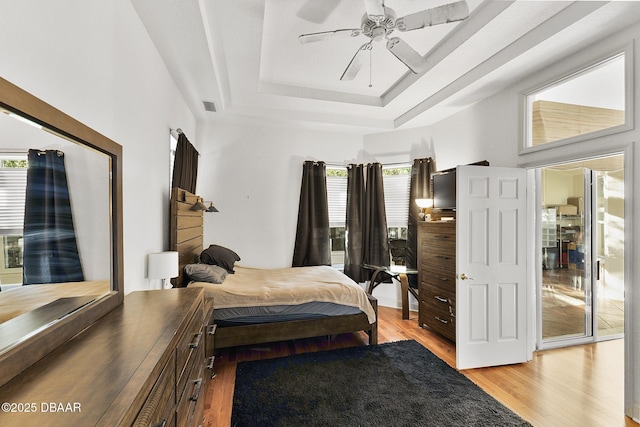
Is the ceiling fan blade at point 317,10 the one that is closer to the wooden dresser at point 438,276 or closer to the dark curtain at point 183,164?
the dark curtain at point 183,164

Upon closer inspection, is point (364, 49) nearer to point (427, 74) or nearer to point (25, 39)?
point (427, 74)

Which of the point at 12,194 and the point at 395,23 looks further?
the point at 395,23

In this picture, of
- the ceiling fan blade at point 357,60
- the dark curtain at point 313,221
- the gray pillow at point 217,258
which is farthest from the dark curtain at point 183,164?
the ceiling fan blade at point 357,60

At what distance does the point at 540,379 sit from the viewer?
250cm

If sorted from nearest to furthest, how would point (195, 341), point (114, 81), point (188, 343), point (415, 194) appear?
point (188, 343), point (195, 341), point (114, 81), point (415, 194)

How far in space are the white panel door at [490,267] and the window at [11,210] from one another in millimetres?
2911

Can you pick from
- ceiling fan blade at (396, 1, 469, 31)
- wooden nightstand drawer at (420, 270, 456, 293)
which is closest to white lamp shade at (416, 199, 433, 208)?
wooden nightstand drawer at (420, 270, 456, 293)

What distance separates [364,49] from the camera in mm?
2191

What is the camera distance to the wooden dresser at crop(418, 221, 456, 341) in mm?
3152

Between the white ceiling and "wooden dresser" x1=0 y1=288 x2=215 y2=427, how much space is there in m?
1.96

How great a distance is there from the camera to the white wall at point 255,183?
4207 millimetres

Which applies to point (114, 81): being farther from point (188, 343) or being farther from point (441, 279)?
point (441, 279)

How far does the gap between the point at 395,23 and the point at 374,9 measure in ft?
0.68

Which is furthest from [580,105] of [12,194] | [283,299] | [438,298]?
[12,194]
